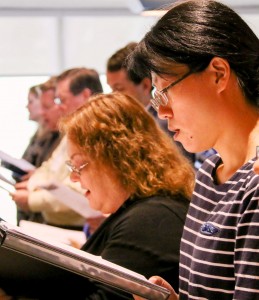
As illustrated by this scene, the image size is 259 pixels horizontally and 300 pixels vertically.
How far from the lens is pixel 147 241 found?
1.83 m

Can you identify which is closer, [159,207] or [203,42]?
[203,42]

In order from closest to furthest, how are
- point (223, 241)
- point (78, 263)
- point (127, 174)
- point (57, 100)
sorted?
point (223, 241), point (78, 263), point (127, 174), point (57, 100)

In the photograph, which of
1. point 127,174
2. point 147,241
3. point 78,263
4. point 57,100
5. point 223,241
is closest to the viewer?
point 223,241

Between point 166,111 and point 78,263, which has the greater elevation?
point 166,111

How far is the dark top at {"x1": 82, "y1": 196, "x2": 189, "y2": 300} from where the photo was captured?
1.81 meters

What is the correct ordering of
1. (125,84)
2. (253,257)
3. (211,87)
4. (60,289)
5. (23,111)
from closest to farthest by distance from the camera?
(253,257) < (211,87) < (60,289) < (125,84) < (23,111)

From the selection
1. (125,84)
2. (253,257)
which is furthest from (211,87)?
(125,84)

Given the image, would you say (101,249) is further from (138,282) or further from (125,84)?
(125,84)

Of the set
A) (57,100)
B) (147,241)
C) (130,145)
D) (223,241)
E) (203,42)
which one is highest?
(203,42)

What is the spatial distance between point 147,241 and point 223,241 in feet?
1.95

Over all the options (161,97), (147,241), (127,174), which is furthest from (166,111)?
(127,174)

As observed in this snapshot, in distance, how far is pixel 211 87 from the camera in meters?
1.33

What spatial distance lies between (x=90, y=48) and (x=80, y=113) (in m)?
3.94

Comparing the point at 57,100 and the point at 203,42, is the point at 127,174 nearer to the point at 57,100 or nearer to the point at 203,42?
the point at 203,42
